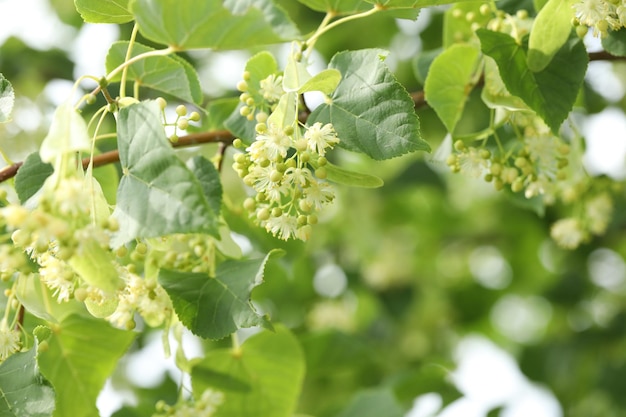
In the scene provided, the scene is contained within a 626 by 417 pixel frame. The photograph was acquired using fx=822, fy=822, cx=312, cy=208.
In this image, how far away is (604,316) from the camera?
10.2 feet

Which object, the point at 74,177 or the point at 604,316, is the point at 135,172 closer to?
the point at 74,177

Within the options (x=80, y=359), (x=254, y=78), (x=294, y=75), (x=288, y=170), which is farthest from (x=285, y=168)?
(x=80, y=359)

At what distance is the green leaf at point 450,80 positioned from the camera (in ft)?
4.29

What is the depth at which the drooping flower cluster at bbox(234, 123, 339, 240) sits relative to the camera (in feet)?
3.41

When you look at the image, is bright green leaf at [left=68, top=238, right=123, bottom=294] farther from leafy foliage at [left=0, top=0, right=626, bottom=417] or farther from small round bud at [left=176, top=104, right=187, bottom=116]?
small round bud at [left=176, top=104, right=187, bottom=116]

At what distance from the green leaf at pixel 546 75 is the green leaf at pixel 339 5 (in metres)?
0.18

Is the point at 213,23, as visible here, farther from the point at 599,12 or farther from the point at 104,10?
the point at 599,12

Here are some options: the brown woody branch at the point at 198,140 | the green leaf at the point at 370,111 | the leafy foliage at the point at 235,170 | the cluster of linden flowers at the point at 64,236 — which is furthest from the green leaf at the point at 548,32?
the cluster of linden flowers at the point at 64,236

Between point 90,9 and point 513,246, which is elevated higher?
point 90,9

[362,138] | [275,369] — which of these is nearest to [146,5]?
[362,138]

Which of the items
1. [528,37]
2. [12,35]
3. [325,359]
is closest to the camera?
[528,37]

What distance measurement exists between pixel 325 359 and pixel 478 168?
1021 mm

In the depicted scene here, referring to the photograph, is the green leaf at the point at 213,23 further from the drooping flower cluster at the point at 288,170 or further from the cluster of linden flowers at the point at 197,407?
the cluster of linden flowers at the point at 197,407

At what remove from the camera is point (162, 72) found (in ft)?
3.98
